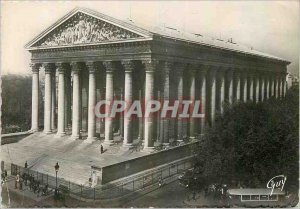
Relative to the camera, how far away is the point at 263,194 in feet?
64.7

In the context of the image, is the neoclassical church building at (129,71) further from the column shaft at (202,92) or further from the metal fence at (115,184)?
the metal fence at (115,184)

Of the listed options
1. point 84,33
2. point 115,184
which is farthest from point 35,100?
point 115,184

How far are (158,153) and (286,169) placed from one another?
11.5m

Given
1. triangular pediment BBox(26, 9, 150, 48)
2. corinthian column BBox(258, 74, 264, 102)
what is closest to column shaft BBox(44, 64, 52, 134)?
triangular pediment BBox(26, 9, 150, 48)

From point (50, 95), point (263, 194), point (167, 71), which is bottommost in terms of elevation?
point (263, 194)

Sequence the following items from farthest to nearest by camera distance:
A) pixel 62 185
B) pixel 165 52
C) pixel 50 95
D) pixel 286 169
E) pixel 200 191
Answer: pixel 50 95 → pixel 165 52 → pixel 62 185 → pixel 200 191 → pixel 286 169

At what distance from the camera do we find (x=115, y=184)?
80.9ft

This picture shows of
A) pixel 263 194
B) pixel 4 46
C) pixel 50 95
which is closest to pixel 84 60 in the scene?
pixel 50 95

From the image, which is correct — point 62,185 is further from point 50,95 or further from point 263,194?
point 50,95

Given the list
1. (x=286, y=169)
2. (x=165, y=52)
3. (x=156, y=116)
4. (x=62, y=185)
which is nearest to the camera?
(x=286, y=169)

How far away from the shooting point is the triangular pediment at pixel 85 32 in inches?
1161

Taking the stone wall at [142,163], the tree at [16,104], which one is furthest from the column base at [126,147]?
the tree at [16,104]

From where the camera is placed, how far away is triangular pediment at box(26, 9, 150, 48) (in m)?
29.5

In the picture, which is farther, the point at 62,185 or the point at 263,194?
the point at 62,185
